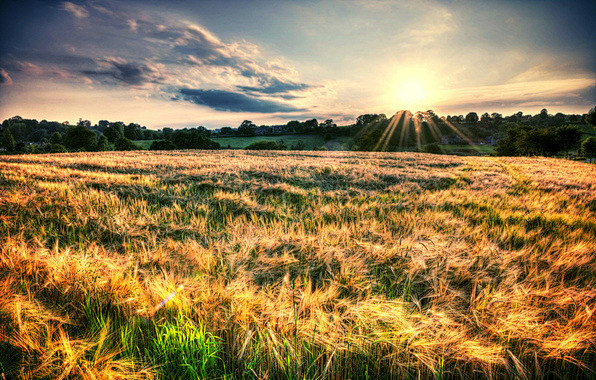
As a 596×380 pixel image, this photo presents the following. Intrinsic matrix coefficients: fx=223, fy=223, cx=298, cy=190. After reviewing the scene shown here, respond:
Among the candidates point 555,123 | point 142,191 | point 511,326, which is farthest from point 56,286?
point 555,123

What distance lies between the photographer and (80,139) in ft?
216

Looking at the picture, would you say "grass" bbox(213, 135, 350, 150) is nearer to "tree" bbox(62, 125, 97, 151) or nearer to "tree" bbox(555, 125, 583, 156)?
"tree" bbox(62, 125, 97, 151)

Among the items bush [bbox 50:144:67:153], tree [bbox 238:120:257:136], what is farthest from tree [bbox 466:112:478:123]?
bush [bbox 50:144:67:153]

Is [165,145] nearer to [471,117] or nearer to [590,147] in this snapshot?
[590,147]

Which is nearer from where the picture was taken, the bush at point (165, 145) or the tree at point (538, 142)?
the tree at point (538, 142)

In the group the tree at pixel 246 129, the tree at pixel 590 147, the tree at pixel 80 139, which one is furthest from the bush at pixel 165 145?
the tree at pixel 590 147

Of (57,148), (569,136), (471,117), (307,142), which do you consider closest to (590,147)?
(569,136)

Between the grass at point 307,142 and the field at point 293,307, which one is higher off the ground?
the grass at point 307,142

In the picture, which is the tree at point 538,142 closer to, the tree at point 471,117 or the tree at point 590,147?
the tree at point 590,147

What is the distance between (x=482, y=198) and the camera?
19.1 ft

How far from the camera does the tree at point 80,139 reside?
215 ft

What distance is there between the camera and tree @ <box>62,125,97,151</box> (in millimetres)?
65500

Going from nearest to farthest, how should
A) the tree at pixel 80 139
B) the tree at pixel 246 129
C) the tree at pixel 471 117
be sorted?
the tree at pixel 80 139, the tree at pixel 246 129, the tree at pixel 471 117

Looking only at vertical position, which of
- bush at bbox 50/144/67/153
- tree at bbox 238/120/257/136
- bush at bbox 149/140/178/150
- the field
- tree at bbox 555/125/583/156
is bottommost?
the field
